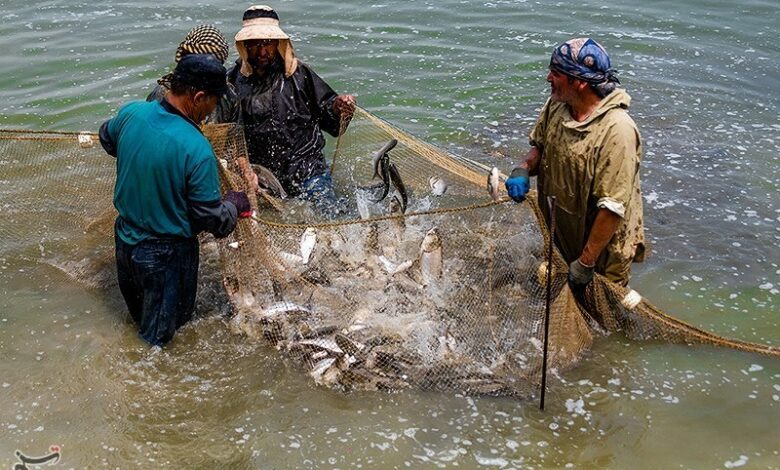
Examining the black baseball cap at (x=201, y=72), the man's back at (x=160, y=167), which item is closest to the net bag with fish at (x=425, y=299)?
the man's back at (x=160, y=167)

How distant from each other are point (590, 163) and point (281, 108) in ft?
10.5

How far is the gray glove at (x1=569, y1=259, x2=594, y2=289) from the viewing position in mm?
4988

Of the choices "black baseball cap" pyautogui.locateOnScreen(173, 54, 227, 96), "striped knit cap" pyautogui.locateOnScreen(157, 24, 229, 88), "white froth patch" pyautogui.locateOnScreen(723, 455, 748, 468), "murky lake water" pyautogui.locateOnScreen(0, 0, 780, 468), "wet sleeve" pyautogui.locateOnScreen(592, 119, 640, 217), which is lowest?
"white froth patch" pyautogui.locateOnScreen(723, 455, 748, 468)

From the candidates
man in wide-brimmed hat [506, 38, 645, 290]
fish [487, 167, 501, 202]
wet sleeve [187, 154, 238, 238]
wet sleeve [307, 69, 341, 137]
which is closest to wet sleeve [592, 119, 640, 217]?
man in wide-brimmed hat [506, 38, 645, 290]

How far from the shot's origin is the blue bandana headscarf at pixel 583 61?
15.1 feet

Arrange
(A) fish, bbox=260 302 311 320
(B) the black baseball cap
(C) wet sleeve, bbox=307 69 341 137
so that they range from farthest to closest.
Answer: (C) wet sleeve, bbox=307 69 341 137
(A) fish, bbox=260 302 311 320
(B) the black baseball cap

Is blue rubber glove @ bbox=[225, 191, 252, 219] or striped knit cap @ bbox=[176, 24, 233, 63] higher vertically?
striped knit cap @ bbox=[176, 24, 233, 63]

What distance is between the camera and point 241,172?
21.5 ft

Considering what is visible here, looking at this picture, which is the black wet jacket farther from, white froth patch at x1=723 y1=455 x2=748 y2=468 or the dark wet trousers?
white froth patch at x1=723 y1=455 x2=748 y2=468

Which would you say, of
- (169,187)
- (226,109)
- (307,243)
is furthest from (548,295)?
(226,109)

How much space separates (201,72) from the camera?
14.5ft

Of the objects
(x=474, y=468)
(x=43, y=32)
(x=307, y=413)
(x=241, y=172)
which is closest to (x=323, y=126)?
(x=241, y=172)

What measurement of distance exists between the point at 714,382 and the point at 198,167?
3965 mm

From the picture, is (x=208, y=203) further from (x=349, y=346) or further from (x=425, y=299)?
(x=425, y=299)
